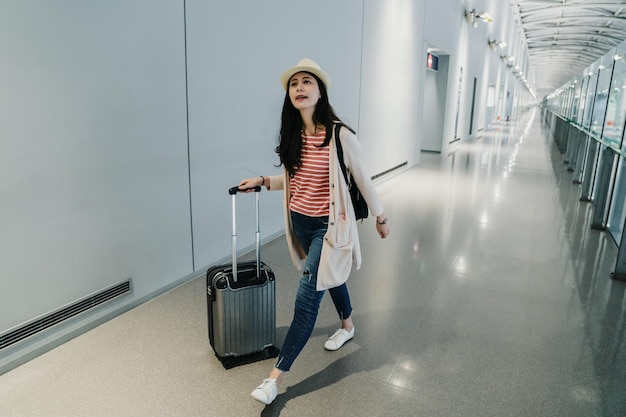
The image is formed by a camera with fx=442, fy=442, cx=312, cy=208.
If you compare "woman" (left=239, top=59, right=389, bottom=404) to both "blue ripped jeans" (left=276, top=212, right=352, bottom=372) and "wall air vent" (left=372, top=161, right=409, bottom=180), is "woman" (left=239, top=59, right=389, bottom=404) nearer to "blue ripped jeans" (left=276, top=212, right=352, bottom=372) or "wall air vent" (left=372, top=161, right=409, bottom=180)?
"blue ripped jeans" (left=276, top=212, right=352, bottom=372)

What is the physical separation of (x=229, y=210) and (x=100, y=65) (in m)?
1.64

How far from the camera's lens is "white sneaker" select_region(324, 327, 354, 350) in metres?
2.63

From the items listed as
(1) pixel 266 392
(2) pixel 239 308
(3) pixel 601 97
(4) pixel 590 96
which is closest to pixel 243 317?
(2) pixel 239 308

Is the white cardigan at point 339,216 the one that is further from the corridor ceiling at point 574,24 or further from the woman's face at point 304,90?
the corridor ceiling at point 574,24

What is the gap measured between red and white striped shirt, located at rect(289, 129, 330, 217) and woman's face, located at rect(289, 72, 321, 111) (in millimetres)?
159

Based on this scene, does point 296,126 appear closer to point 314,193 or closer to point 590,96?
point 314,193

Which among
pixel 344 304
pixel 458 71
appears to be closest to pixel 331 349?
pixel 344 304

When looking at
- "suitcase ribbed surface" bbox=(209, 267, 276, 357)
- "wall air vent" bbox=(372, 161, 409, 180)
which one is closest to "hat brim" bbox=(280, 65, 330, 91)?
"suitcase ribbed surface" bbox=(209, 267, 276, 357)

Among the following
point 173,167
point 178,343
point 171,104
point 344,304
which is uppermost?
point 171,104

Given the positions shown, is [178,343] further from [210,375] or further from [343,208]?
[343,208]

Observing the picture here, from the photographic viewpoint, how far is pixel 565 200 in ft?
22.7

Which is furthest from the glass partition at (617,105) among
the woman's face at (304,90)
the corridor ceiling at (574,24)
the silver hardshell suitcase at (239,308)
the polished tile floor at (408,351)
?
the corridor ceiling at (574,24)

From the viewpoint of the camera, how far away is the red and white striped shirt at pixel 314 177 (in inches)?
83.4

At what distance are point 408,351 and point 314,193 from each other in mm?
1184
